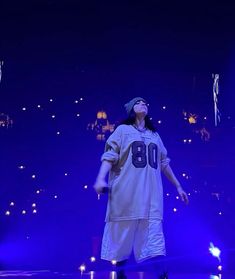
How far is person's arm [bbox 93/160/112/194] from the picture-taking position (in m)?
2.34

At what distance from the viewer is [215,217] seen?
9.78 meters

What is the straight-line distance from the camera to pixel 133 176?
2.42 metres

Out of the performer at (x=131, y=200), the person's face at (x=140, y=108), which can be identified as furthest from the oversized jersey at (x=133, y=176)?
the person's face at (x=140, y=108)

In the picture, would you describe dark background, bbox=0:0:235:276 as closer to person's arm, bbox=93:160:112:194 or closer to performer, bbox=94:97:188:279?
performer, bbox=94:97:188:279

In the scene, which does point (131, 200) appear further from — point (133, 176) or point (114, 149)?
point (114, 149)

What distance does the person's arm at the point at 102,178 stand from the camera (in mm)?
2338

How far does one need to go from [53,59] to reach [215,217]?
5.43 m

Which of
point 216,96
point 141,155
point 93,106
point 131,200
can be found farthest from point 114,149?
point 93,106

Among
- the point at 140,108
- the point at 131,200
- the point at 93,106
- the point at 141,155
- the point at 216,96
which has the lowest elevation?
the point at 131,200

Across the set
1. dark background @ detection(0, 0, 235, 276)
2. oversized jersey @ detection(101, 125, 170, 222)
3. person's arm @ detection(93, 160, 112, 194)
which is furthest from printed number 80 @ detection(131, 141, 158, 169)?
dark background @ detection(0, 0, 235, 276)

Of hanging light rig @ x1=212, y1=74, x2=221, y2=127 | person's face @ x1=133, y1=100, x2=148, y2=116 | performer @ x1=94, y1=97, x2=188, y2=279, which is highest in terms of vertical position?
hanging light rig @ x1=212, y1=74, x2=221, y2=127

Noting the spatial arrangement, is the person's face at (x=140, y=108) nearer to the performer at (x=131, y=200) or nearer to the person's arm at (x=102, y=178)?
the performer at (x=131, y=200)

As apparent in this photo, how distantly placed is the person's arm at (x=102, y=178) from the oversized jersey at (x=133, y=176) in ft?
0.11

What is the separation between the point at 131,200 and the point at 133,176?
0.48 feet
